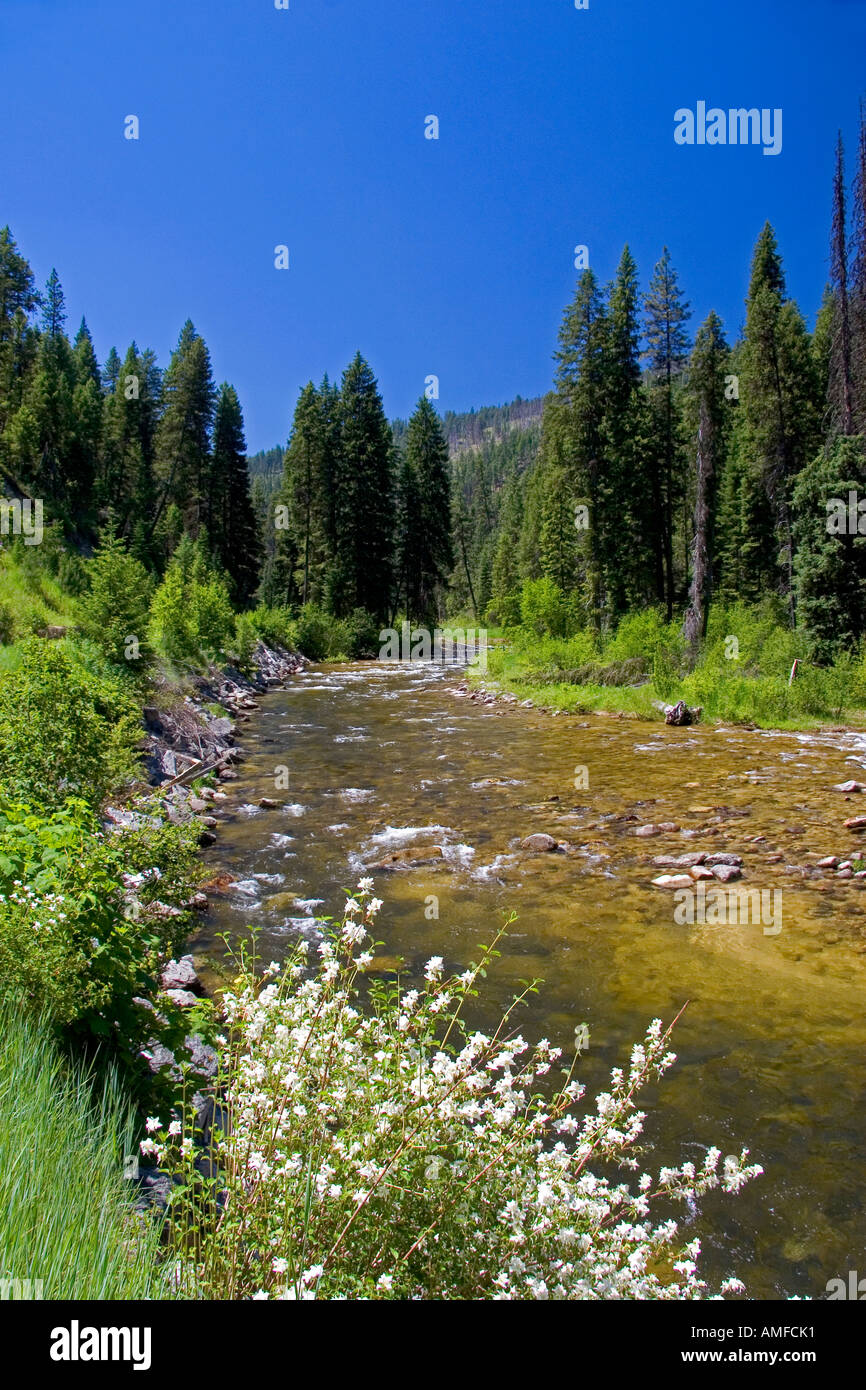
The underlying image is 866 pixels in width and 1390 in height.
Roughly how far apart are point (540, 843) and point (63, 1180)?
8.29 metres

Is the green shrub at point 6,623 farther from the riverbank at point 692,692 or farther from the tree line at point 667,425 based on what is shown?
the tree line at point 667,425

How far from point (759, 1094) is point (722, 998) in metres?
1.28

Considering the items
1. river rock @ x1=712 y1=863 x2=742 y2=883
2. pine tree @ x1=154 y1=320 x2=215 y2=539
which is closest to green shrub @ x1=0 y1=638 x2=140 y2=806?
river rock @ x1=712 y1=863 x2=742 y2=883

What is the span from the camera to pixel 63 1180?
92.7 inches

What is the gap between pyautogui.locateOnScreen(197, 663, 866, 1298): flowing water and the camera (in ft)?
14.2

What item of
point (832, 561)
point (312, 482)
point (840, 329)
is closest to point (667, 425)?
point (840, 329)

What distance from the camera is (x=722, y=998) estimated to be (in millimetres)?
6152

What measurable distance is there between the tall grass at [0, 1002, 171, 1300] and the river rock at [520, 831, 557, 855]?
741cm

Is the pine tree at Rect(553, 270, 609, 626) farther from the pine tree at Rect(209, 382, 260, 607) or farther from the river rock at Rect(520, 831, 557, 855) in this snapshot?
the pine tree at Rect(209, 382, 260, 607)

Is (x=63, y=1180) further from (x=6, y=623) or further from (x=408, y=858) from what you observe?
(x=6, y=623)

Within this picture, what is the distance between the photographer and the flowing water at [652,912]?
432 centimetres

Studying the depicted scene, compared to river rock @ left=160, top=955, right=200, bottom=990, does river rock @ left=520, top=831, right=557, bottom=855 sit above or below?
below

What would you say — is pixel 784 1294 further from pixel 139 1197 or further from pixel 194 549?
pixel 194 549

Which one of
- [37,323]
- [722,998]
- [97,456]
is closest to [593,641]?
[722,998]
